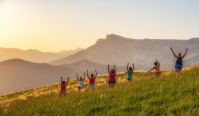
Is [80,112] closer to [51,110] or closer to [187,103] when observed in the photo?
[51,110]

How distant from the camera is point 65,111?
23.7 feet

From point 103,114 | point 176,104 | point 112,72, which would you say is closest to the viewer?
point 176,104

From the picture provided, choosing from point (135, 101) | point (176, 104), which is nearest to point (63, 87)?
point (135, 101)

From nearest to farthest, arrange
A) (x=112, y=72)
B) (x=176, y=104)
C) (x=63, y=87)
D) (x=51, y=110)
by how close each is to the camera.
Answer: (x=176, y=104) < (x=51, y=110) < (x=112, y=72) < (x=63, y=87)

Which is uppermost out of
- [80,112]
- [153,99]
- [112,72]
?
[112,72]

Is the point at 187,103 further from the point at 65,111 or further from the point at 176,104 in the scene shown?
the point at 65,111

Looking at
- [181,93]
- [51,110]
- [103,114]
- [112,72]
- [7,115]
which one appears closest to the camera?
[103,114]

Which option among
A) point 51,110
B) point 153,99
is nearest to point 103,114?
point 153,99

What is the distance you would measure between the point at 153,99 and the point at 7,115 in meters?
7.76

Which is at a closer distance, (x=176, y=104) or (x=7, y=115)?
(x=176, y=104)

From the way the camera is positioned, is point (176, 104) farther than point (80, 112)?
No

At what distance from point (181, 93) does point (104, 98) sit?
3679 mm

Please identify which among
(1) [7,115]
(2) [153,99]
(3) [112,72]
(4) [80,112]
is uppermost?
(3) [112,72]

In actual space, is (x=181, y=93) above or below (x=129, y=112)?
above
